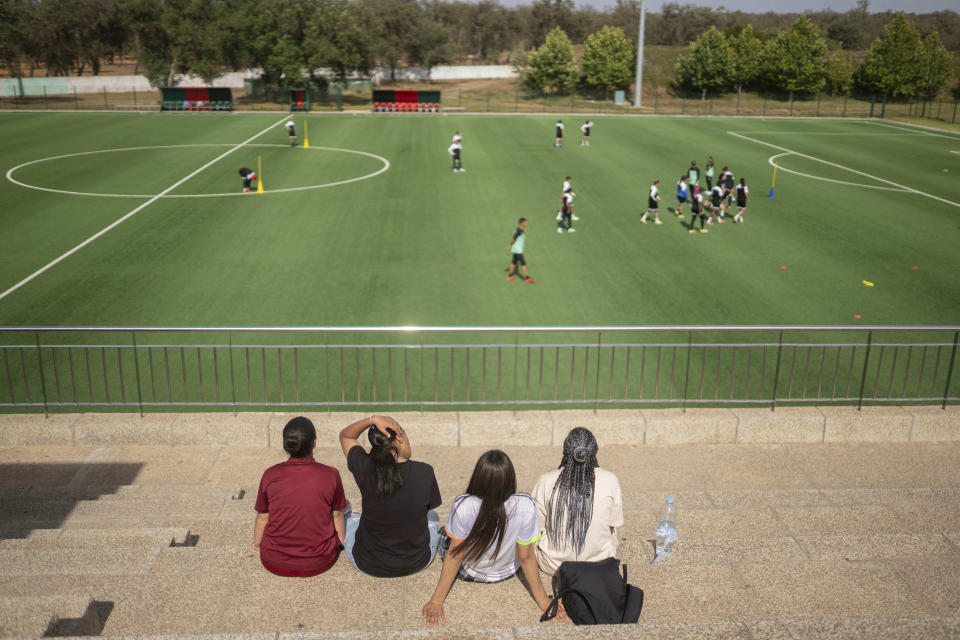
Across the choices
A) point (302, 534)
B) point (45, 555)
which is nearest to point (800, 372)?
point (302, 534)

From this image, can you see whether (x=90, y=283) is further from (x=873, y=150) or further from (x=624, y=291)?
(x=873, y=150)

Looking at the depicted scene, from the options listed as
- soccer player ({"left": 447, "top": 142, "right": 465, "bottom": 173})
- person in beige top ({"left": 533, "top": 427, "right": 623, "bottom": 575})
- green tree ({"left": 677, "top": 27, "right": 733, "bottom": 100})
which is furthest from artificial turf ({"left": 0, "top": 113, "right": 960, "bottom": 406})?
green tree ({"left": 677, "top": 27, "right": 733, "bottom": 100})

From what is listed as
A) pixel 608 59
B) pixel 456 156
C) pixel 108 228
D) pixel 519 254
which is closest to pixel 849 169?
pixel 456 156

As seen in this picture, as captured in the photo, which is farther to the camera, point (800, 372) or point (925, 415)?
point (800, 372)

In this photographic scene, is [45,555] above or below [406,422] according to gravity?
above

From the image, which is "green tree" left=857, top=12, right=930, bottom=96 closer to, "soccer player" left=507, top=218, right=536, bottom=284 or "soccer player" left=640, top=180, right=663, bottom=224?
"soccer player" left=640, top=180, right=663, bottom=224

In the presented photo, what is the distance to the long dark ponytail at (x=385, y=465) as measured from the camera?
6.22 meters

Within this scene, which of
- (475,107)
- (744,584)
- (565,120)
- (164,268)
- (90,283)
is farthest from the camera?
(475,107)

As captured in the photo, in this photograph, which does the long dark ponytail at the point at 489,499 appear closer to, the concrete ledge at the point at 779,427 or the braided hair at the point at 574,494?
the braided hair at the point at 574,494

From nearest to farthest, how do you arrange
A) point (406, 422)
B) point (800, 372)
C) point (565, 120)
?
point (406, 422) → point (800, 372) → point (565, 120)

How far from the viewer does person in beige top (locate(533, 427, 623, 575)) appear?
6.30 metres

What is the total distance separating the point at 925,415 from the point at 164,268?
17931 mm

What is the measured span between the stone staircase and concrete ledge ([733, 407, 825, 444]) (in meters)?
0.55

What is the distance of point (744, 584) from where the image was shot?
6328 mm
